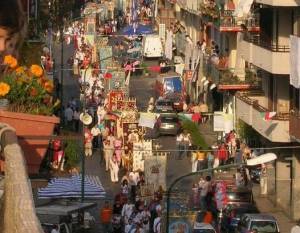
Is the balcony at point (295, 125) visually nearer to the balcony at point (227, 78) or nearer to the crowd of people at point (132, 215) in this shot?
the crowd of people at point (132, 215)

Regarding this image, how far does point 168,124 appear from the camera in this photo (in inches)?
1843

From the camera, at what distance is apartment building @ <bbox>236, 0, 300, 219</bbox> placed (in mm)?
32500

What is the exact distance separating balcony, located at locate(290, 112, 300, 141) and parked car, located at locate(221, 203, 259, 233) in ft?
7.80

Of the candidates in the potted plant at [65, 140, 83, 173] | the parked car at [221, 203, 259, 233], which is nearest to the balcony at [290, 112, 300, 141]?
the parked car at [221, 203, 259, 233]

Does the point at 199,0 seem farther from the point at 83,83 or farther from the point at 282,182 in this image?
the point at 282,182

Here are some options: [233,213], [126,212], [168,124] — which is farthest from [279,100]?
[168,124]

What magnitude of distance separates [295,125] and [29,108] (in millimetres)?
23723

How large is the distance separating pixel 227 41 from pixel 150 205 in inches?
933

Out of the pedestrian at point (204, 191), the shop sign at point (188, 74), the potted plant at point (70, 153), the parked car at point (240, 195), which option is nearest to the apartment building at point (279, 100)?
the parked car at point (240, 195)

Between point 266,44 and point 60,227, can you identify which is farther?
point 266,44

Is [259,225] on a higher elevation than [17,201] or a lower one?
lower

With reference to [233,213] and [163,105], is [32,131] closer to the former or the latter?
[233,213]

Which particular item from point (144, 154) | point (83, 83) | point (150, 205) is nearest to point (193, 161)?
point (144, 154)

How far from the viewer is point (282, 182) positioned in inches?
1326
